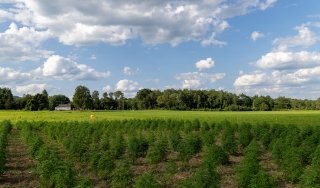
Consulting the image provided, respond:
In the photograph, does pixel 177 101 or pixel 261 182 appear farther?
pixel 177 101

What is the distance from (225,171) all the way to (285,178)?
2588 mm

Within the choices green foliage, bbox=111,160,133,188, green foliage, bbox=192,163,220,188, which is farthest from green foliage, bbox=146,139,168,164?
green foliage, bbox=192,163,220,188

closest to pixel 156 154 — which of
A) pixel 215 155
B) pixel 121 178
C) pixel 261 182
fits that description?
pixel 215 155

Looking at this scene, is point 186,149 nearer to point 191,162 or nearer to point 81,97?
point 191,162

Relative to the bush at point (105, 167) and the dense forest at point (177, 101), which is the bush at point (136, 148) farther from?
the dense forest at point (177, 101)

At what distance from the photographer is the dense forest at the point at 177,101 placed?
149875mm

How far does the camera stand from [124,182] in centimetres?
1318

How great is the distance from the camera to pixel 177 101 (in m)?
158

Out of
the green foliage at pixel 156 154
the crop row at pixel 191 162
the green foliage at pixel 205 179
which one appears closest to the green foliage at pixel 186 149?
the crop row at pixel 191 162

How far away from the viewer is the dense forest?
149875 millimetres

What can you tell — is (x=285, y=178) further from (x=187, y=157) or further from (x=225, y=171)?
(x=187, y=157)

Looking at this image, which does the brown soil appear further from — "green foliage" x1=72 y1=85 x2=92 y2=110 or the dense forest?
"green foliage" x1=72 y1=85 x2=92 y2=110

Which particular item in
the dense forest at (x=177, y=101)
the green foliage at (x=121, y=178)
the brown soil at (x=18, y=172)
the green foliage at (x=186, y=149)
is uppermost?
the dense forest at (x=177, y=101)

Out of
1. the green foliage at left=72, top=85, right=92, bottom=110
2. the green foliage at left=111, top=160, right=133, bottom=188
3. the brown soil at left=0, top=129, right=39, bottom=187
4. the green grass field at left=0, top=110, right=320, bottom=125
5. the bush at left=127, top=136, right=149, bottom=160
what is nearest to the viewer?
the green foliage at left=111, top=160, right=133, bottom=188
